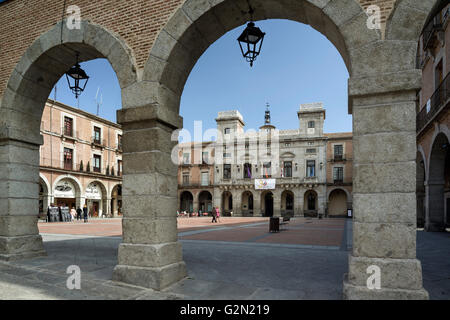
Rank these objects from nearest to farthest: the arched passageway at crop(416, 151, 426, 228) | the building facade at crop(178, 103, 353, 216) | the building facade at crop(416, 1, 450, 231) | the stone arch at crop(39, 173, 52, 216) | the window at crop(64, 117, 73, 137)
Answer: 1. the building facade at crop(416, 1, 450, 231)
2. the arched passageway at crop(416, 151, 426, 228)
3. the stone arch at crop(39, 173, 52, 216)
4. the window at crop(64, 117, 73, 137)
5. the building facade at crop(178, 103, 353, 216)

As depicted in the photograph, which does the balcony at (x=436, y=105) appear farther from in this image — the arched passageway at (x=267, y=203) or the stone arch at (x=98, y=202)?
the stone arch at (x=98, y=202)

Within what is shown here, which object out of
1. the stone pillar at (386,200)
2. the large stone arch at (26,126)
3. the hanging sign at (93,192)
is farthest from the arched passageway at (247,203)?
the stone pillar at (386,200)

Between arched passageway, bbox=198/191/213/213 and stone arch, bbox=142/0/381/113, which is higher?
stone arch, bbox=142/0/381/113

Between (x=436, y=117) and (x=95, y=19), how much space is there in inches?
529

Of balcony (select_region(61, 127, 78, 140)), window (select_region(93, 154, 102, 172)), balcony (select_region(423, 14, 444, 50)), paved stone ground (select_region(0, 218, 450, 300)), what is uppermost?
balcony (select_region(423, 14, 444, 50))

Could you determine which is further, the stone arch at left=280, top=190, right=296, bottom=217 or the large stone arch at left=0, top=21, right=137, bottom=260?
the stone arch at left=280, top=190, right=296, bottom=217

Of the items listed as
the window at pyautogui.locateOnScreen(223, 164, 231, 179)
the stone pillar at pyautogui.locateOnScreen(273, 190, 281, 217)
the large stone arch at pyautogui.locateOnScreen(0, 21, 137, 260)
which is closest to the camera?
the large stone arch at pyautogui.locateOnScreen(0, 21, 137, 260)

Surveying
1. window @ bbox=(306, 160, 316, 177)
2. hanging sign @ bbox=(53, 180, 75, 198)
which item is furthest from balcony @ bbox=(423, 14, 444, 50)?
hanging sign @ bbox=(53, 180, 75, 198)

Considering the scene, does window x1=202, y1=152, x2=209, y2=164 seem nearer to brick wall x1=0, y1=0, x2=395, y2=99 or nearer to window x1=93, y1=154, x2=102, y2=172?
window x1=93, y1=154, x2=102, y2=172

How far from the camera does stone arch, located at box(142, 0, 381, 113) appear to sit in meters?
4.46

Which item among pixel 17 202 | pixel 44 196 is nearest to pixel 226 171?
pixel 44 196

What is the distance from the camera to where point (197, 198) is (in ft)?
146

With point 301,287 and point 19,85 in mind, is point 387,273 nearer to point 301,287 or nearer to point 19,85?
point 301,287
